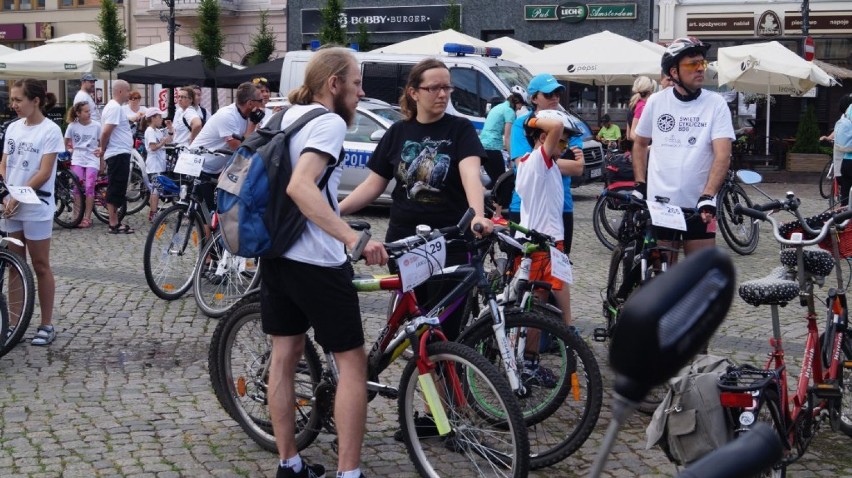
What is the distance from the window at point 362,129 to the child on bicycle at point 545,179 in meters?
8.70

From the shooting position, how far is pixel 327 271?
4.27 metres

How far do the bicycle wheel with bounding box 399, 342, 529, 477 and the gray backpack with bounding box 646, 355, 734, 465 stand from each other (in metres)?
0.50

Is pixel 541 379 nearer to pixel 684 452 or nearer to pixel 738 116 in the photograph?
pixel 684 452

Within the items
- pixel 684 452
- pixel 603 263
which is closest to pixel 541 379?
pixel 684 452

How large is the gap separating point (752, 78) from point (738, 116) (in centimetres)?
597

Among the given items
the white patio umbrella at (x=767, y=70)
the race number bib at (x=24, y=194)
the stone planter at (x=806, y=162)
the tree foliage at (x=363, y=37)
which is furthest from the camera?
the tree foliage at (x=363, y=37)

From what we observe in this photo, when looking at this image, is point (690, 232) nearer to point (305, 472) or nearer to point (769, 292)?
point (769, 292)

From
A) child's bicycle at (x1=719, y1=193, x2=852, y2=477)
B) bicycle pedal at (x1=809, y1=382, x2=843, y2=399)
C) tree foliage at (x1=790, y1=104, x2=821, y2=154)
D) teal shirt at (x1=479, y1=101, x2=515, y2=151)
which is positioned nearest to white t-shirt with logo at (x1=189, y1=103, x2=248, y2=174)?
teal shirt at (x1=479, y1=101, x2=515, y2=151)

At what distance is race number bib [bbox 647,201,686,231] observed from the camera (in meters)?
5.71

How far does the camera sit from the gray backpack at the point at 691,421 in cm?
390

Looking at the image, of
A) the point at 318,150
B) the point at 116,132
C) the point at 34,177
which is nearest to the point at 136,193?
the point at 116,132

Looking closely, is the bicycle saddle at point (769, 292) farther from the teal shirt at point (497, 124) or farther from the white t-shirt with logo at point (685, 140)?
the teal shirt at point (497, 124)

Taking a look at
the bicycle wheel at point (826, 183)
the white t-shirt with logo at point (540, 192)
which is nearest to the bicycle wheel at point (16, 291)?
the white t-shirt with logo at point (540, 192)

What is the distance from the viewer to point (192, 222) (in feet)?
29.5
